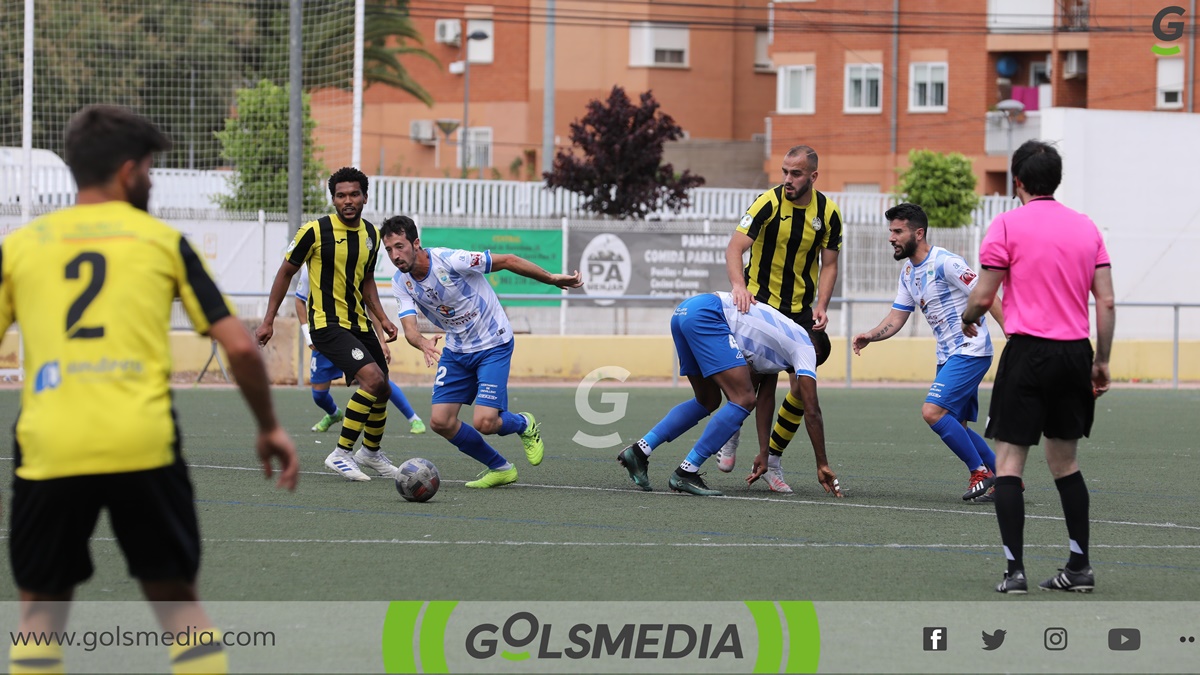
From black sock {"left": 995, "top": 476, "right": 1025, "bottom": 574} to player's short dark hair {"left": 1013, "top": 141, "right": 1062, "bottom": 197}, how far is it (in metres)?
1.24

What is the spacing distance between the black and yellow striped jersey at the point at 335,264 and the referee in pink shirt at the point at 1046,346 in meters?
5.06

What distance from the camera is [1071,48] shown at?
147 ft

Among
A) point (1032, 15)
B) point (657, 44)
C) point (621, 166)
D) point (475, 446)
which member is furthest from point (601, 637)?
point (657, 44)

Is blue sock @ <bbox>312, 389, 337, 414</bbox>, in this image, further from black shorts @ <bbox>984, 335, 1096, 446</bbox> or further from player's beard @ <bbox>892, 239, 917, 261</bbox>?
black shorts @ <bbox>984, 335, 1096, 446</bbox>

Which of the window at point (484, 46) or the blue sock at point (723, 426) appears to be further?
the window at point (484, 46)

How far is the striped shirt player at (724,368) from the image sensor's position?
9.35 metres

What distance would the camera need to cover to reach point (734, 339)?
9.46 meters

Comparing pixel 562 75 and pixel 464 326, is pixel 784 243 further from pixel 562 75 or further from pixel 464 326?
pixel 562 75

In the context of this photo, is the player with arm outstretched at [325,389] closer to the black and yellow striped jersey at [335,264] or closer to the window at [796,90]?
the black and yellow striped jersey at [335,264]

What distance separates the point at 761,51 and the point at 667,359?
3193cm

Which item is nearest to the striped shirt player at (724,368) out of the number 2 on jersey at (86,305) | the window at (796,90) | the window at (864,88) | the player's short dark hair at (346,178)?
the player's short dark hair at (346,178)

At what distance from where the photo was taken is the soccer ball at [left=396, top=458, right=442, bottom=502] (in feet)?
29.5

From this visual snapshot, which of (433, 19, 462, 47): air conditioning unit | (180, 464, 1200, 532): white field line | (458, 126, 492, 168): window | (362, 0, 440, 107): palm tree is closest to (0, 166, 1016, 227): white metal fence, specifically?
(362, 0, 440, 107): palm tree

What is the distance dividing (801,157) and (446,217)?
15308mm
